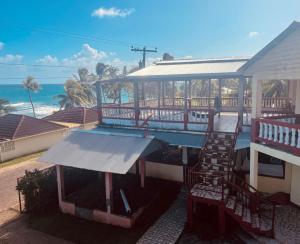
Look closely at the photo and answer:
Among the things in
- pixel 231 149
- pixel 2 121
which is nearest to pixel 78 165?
pixel 231 149

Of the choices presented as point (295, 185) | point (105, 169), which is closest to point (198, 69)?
point (295, 185)

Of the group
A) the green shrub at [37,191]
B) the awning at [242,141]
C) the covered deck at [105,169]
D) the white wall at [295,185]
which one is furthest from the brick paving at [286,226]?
the green shrub at [37,191]

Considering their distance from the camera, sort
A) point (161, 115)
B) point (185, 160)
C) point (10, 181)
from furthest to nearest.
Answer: point (10, 181), point (161, 115), point (185, 160)

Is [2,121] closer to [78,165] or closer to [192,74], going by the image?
[78,165]

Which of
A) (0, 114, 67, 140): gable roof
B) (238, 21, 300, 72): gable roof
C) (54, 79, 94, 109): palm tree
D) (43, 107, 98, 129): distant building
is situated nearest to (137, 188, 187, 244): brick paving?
(238, 21, 300, 72): gable roof

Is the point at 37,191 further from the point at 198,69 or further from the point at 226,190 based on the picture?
the point at 198,69

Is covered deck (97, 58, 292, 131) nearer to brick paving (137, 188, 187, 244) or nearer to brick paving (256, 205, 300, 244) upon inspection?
brick paving (137, 188, 187, 244)

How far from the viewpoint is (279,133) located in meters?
9.57

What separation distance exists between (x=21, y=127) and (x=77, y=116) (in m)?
8.28

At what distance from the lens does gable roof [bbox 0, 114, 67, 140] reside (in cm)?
2447

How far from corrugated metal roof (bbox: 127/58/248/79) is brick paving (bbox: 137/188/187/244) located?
252 inches

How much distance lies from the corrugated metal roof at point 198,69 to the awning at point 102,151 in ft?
12.3

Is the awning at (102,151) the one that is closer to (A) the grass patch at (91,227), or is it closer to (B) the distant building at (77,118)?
(A) the grass patch at (91,227)

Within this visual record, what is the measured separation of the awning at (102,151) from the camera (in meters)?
10.9
